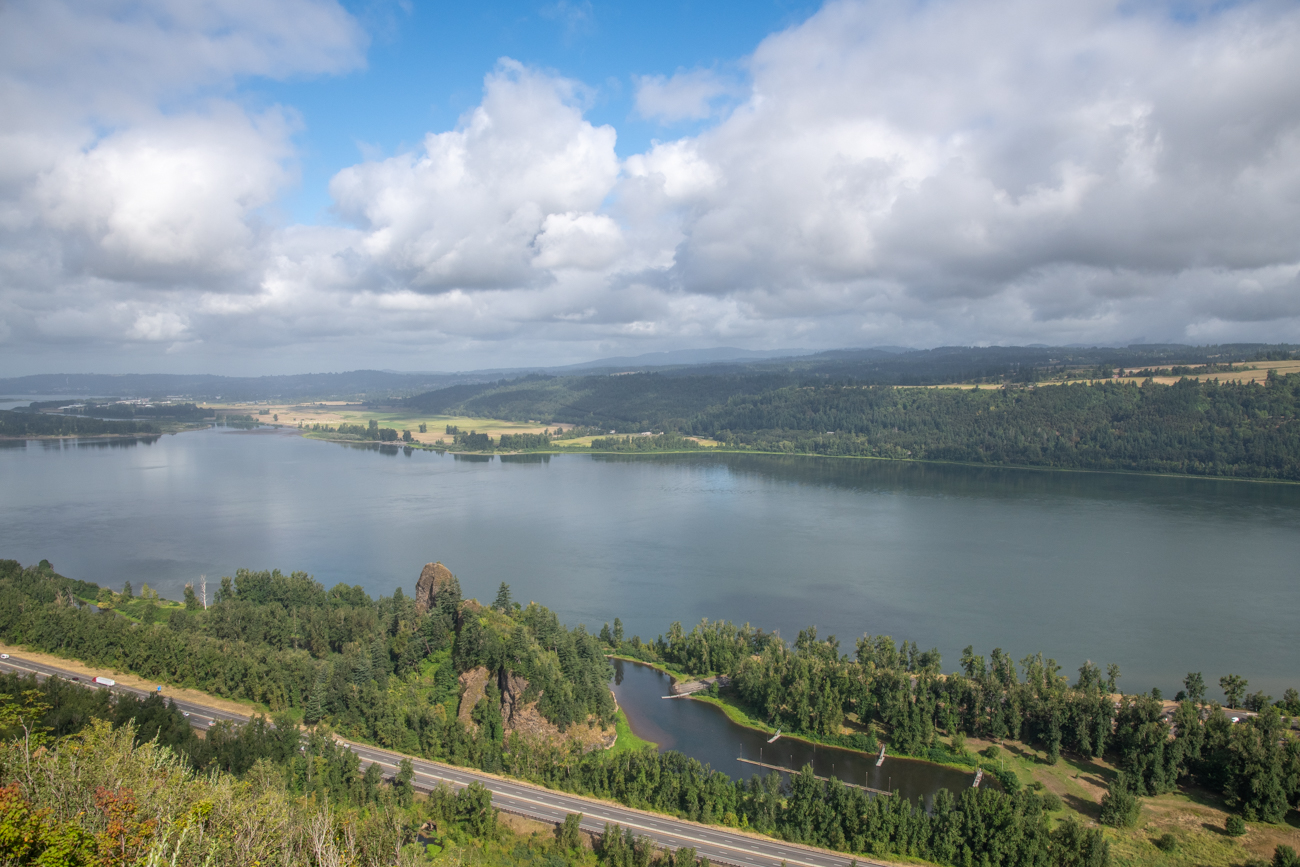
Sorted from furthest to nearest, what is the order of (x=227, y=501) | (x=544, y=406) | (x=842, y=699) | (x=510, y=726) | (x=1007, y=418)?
(x=544, y=406) < (x=1007, y=418) < (x=227, y=501) < (x=842, y=699) < (x=510, y=726)

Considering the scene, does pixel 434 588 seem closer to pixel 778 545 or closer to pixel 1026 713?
pixel 1026 713

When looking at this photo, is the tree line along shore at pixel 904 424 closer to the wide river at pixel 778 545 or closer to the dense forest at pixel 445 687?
the wide river at pixel 778 545

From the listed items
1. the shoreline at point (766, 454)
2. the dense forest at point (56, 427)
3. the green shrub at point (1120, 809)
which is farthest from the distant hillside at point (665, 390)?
the green shrub at point (1120, 809)

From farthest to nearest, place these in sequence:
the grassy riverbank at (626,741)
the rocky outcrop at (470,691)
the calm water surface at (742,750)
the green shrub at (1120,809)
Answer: the rocky outcrop at (470,691) → the grassy riverbank at (626,741) → the calm water surface at (742,750) → the green shrub at (1120,809)

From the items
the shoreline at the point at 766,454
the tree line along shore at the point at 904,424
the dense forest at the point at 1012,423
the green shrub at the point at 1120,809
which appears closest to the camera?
the green shrub at the point at 1120,809

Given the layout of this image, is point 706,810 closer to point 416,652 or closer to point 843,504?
point 416,652

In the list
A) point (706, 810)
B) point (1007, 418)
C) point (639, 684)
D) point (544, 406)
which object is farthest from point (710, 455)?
point (706, 810)
